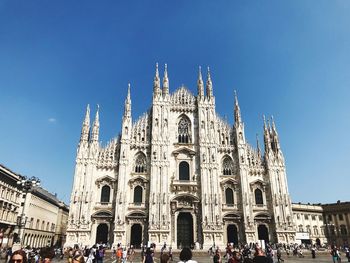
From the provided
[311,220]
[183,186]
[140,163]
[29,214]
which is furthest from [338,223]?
[29,214]

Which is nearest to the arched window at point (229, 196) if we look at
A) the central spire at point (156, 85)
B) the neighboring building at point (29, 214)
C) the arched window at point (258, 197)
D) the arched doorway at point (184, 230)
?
the arched window at point (258, 197)

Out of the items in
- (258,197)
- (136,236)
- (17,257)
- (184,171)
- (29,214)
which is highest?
(184,171)

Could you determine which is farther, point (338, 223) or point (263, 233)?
point (338, 223)

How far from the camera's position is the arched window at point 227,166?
127ft

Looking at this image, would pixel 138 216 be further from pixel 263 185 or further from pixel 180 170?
pixel 263 185

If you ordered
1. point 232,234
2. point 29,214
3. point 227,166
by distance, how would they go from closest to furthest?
point 232,234
point 227,166
point 29,214

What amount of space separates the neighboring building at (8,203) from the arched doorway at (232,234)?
24.9 m

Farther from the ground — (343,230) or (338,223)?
(338,223)

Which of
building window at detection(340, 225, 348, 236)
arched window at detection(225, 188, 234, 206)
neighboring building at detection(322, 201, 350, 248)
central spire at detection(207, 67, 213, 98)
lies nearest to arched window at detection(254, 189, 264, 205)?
arched window at detection(225, 188, 234, 206)

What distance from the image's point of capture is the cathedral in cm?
3419

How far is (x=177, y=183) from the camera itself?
36469 millimetres

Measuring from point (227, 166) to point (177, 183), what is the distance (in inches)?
288

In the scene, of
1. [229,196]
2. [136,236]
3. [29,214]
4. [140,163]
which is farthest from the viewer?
[29,214]

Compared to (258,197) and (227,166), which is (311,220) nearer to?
(258,197)
